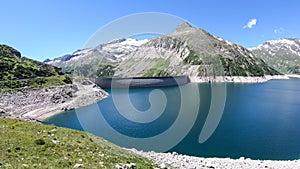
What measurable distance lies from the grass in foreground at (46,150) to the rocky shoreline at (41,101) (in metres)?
33.0

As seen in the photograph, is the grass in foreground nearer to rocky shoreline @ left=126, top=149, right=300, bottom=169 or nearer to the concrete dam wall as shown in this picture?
rocky shoreline @ left=126, top=149, right=300, bottom=169

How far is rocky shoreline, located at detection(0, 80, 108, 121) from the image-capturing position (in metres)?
57.5

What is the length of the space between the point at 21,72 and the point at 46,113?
30966mm

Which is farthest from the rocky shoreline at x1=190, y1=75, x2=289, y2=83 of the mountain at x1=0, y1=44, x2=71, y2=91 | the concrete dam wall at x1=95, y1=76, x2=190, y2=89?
the mountain at x1=0, y1=44, x2=71, y2=91

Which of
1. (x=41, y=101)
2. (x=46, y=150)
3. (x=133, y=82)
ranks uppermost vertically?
(x=133, y=82)

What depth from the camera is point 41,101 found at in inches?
2640

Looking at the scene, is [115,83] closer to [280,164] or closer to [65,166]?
[280,164]

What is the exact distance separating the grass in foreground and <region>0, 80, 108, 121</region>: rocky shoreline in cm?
3302

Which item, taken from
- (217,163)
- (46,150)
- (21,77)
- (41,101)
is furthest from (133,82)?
(46,150)

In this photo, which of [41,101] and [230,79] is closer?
[41,101]

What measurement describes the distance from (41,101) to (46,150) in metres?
56.3

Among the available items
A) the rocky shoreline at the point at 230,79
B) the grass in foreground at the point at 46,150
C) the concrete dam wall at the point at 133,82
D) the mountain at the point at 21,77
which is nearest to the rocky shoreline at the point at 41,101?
the mountain at the point at 21,77

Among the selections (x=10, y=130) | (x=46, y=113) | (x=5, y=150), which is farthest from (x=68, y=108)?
(x=5, y=150)

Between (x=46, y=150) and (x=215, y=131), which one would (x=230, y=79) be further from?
(x=46, y=150)
